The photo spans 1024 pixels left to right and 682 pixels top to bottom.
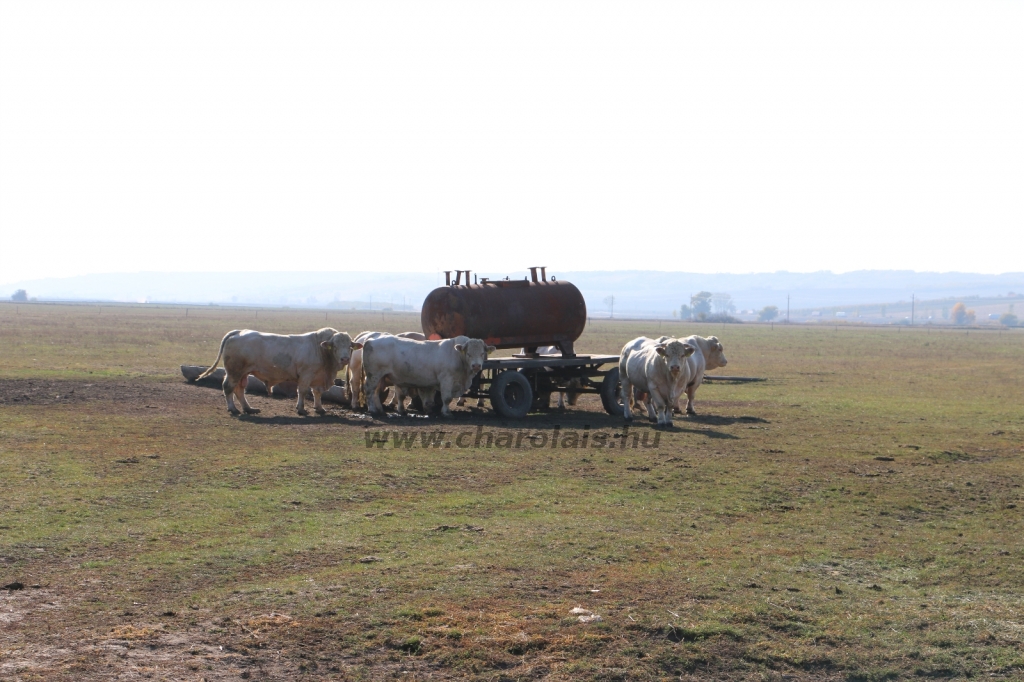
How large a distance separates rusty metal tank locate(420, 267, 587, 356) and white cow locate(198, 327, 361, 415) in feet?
6.07

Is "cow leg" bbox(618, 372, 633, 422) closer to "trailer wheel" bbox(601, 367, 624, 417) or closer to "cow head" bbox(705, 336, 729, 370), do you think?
"trailer wheel" bbox(601, 367, 624, 417)

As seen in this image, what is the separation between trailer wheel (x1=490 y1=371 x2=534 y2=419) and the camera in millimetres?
20875

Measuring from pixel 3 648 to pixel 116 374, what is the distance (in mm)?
22846

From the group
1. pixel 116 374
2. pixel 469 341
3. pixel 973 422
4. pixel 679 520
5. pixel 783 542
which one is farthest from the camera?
pixel 116 374

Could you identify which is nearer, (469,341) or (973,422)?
(469,341)

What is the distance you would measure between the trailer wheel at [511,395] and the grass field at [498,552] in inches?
50.2

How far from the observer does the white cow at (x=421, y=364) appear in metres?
20.3

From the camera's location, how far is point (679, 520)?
11.9m

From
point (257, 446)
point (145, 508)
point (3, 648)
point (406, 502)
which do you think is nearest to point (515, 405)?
point (257, 446)

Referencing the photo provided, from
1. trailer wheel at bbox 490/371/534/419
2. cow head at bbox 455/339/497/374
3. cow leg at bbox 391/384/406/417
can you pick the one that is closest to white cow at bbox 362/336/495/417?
cow head at bbox 455/339/497/374

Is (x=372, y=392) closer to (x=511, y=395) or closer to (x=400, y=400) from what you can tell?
(x=400, y=400)

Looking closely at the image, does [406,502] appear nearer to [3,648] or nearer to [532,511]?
[532,511]

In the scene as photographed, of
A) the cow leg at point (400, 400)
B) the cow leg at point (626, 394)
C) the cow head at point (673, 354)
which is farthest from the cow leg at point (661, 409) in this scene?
the cow leg at point (400, 400)

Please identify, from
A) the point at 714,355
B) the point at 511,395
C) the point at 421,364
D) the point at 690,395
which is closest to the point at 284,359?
the point at 421,364
